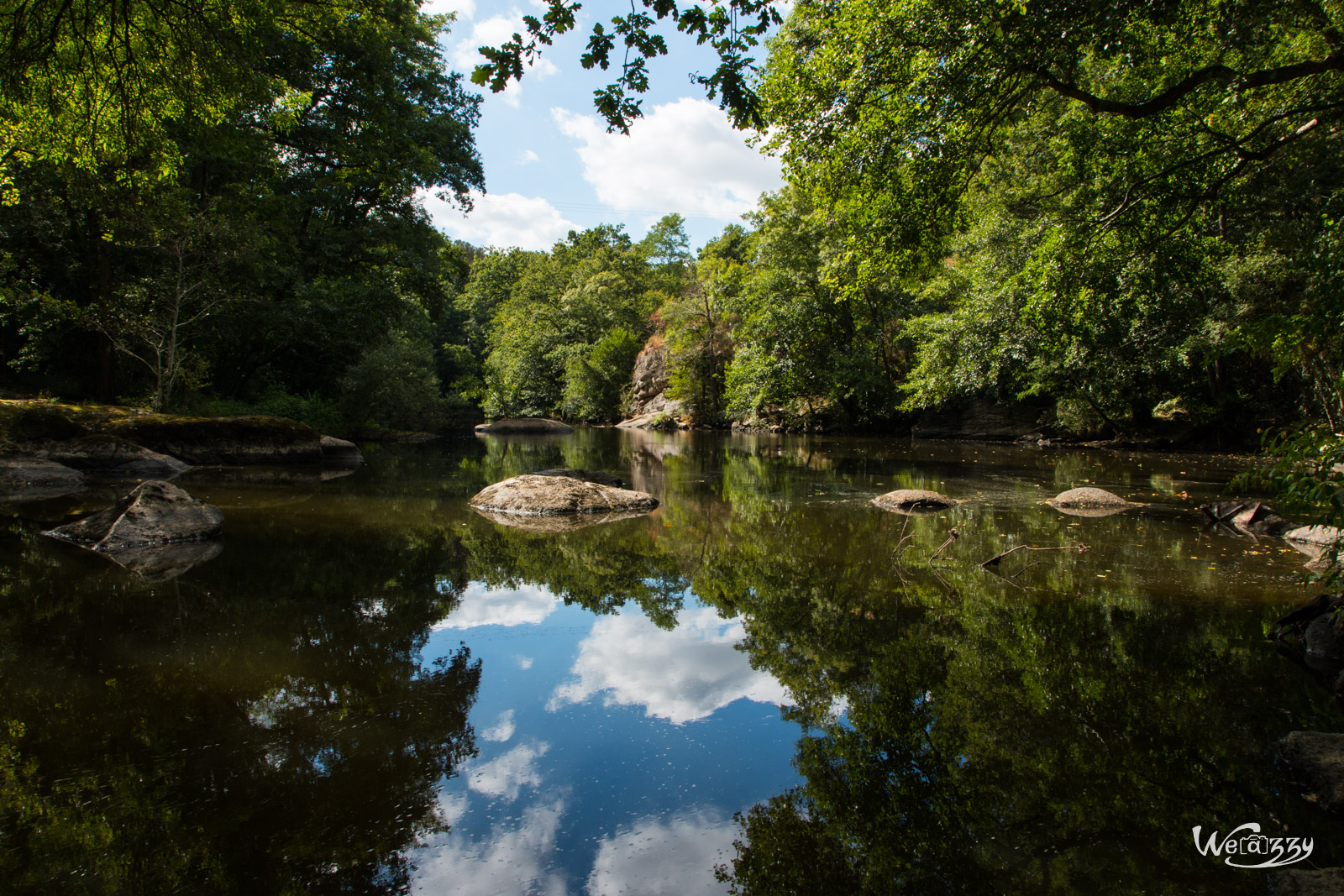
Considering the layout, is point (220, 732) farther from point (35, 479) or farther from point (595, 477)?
point (35, 479)

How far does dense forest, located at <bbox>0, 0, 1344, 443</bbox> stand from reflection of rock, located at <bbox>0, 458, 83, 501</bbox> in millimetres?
4462

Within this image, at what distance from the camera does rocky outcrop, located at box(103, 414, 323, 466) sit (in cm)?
1305

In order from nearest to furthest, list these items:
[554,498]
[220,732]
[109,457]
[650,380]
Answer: [220,732] < [554,498] < [109,457] < [650,380]

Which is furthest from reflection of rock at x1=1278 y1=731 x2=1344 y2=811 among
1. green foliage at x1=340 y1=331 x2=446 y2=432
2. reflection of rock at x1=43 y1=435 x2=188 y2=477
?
green foliage at x1=340 y1=331 x2=446 y2=432

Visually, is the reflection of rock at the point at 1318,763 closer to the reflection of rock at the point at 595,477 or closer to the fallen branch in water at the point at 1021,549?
the fallen branch in water at the point at 1021,549

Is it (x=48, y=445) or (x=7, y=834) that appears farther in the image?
(x=48, y=445)

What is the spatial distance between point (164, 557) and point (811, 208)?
2609 centimetres

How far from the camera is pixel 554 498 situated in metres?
9.13

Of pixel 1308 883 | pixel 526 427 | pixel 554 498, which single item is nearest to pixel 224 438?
pixel 554 498

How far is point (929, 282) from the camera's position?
2348 cm

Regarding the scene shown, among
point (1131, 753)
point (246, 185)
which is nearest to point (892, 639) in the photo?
point (1131, 753)

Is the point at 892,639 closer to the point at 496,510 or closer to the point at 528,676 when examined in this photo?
the point at 528,676

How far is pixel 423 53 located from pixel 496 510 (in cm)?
2138

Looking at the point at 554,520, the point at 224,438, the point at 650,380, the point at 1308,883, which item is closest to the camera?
the point at 1308,883
